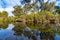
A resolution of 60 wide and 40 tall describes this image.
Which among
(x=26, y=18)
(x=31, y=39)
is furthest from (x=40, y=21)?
(x=31, y=39)

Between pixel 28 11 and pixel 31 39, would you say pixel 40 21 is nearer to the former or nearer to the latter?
pixel 28 11

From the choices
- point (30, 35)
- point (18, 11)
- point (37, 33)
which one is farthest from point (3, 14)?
point (30, 35)

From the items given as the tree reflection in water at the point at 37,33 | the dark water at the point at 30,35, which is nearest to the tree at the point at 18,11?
the tree reflection in water at the point at 37,33

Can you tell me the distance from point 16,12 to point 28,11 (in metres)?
1.27

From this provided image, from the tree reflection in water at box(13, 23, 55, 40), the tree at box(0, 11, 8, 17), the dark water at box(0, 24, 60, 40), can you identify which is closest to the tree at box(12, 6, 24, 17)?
the tree at box(0, 11, 8, 17)

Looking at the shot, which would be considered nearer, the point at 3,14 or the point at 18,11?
the point at 18,11

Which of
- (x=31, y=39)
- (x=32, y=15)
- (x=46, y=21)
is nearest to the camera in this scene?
(x=31, y=39)

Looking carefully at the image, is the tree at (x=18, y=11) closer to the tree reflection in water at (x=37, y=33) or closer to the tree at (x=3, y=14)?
the tree at (x=3, y=14)

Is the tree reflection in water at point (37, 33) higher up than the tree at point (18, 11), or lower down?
lower down

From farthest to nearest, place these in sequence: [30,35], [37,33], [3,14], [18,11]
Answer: [3,14], [18,11], [37,33], [30,35]

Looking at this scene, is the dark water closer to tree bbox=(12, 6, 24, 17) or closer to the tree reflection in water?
the tree reflection in water

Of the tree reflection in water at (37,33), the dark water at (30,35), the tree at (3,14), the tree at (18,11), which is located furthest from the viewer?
the tree at (3,14)

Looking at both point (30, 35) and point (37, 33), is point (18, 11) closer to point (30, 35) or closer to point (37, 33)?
point (37, 33)

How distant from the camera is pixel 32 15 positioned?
16734 millimetres
